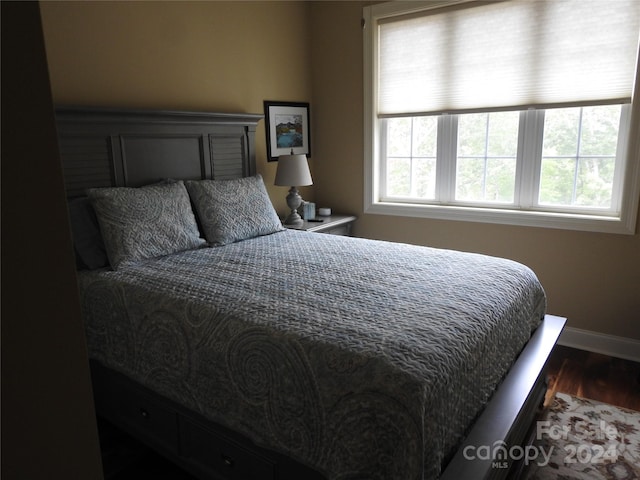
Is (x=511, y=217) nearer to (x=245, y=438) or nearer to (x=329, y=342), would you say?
(x=329, y=342)

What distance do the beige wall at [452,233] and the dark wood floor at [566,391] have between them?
252 millimetres

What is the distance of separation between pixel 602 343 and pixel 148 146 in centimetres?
327

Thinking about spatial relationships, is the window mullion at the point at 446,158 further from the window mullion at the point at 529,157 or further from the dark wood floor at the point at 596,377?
the dark wood floor at the point at 596,377

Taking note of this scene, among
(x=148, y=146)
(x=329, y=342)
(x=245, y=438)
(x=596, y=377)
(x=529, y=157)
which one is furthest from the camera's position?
(x=529, y=157)

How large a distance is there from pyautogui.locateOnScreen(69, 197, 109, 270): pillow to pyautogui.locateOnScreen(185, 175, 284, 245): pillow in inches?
23.9

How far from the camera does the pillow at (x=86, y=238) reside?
90.0 inches

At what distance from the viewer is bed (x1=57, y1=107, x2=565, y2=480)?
1316 millimetres

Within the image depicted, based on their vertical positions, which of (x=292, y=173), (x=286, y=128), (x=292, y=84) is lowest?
(x=292, y=173)

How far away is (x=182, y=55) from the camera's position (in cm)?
305

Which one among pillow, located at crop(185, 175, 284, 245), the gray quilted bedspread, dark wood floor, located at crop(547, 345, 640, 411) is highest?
pillow, located at crop(185, 175, 284, 245)

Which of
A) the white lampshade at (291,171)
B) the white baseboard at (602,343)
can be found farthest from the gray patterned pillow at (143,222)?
the white baseboard at (602,343)

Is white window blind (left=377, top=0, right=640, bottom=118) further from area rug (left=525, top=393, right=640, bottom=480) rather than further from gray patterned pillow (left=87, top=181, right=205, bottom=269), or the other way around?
gray patterned pillow (left=87, top=181, right=205, bottom=269)

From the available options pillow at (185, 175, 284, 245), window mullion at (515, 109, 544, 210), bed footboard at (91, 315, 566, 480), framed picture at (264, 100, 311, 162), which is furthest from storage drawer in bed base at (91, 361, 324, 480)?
window mullion at (515, 109, 544, 210)

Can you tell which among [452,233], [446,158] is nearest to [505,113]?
[446,158]
